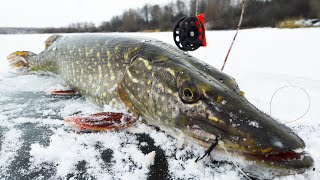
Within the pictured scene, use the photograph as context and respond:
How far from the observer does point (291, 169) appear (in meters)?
1.08

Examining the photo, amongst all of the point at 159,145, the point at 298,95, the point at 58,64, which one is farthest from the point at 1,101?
the point at 298,95

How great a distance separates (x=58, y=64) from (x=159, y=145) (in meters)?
2.37

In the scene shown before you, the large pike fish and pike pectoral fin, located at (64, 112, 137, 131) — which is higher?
the large pike fish

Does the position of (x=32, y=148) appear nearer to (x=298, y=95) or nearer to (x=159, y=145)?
(x=159, y=145)

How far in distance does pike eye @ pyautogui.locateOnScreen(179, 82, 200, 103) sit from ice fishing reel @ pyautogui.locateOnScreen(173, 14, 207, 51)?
794 millimetres

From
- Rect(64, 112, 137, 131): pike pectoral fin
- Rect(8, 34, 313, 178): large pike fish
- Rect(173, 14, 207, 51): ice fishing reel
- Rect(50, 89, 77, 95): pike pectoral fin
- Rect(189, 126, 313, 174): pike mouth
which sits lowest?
Rect(50, 89, 77, 95): pike pectoral fin

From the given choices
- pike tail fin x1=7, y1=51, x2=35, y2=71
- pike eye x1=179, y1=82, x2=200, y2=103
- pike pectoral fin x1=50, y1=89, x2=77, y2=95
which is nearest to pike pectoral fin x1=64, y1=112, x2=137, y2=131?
pike eye x1=179, y1=82, x2=200, y2=103

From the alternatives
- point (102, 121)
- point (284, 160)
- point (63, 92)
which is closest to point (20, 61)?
point (63, 92)

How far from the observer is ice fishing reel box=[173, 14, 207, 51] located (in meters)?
2.27

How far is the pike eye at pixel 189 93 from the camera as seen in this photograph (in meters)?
1.47

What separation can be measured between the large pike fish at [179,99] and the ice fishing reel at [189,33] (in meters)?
0.24

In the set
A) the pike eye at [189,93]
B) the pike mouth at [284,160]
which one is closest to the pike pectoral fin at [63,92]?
the pike eye at [189,93]

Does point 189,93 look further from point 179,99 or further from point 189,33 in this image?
point 189,33

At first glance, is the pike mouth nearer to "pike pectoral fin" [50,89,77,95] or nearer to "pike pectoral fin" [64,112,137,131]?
"pike pectoral fin" [64,112,137,131]
